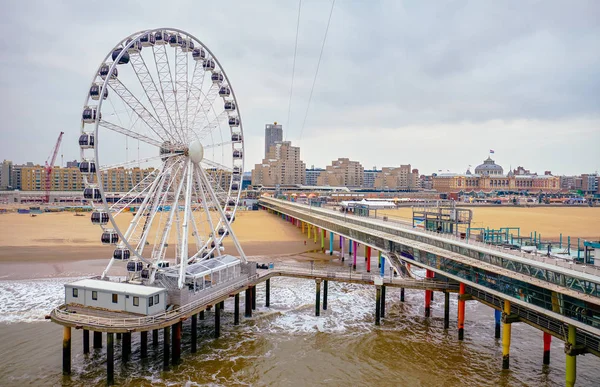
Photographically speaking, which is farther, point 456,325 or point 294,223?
point 294,223

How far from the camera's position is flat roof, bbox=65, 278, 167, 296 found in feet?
71.9

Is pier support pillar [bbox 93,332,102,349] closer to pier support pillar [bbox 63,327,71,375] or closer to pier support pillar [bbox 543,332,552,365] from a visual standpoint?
pier support pillar [bbox 63,327,71,375]

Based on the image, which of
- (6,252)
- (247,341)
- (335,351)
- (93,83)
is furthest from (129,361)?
(6,252)

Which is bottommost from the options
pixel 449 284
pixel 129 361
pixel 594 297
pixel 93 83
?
pixel 129 361

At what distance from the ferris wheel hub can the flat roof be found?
360 inches

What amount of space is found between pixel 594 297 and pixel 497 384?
6568 millimetres

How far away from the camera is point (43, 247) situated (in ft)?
170

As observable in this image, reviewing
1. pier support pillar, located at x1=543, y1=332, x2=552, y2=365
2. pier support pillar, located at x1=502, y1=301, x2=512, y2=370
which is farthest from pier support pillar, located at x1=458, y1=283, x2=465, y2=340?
pier support pillar, located at x1=543, y1=332, x2=552, y2=365

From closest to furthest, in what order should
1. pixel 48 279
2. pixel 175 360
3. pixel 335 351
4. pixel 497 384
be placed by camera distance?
pixel 497 384
pixel 175 360
pixel 335 351
pixel 48 279

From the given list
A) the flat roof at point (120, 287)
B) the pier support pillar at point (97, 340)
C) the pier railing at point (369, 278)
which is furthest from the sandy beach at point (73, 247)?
the flat roof at point (120, 287)

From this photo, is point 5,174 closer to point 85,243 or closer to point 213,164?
point 85,243

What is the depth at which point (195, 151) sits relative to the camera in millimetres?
28156

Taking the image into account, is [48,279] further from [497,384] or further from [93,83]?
[497,384]

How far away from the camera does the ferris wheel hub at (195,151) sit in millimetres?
28016
